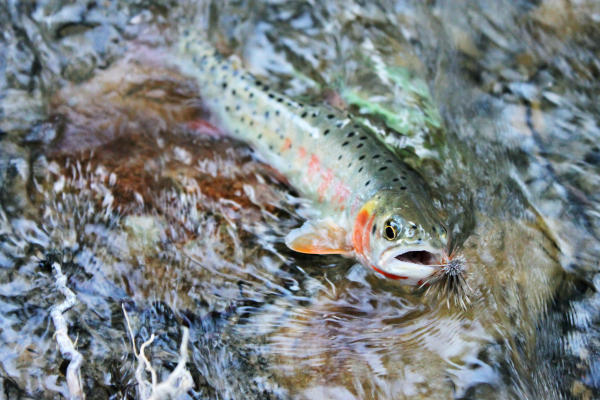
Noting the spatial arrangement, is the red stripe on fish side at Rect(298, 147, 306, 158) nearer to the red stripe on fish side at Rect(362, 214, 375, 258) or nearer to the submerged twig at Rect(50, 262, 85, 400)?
the red stripe on fish side at Rect(362, 214, 375, 258)

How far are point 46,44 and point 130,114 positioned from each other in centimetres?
116

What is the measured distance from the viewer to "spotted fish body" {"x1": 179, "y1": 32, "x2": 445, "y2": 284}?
3.14 metres

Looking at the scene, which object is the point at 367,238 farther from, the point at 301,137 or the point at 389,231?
the point at 301,137

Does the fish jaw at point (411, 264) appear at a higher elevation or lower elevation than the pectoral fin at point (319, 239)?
higher

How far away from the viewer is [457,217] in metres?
3.59

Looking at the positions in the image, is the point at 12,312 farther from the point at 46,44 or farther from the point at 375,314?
the point at 46,44

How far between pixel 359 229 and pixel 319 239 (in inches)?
12.0

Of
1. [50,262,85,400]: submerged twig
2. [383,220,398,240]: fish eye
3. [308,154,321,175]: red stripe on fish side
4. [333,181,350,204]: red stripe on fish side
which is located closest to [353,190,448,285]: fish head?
[383,220,398,240]: fish eye

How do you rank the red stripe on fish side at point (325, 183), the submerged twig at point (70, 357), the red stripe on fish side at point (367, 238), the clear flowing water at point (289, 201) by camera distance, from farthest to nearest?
the red stripe on fish side at point (325, 183) → the red stripe on fish side at point (367, 238) → the clear flowing water at point (289, 201) → the submerged twig at point (70, 357)

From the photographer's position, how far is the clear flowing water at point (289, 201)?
2887 mm

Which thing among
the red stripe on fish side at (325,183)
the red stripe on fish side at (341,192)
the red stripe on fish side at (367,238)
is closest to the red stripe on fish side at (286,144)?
the red stripe on fish side at (325,183)

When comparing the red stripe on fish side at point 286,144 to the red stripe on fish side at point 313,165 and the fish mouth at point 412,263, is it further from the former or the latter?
the fish mouth at point 412,263

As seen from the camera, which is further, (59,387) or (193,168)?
(193,168)

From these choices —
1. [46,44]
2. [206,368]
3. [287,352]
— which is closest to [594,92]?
[287,352]
